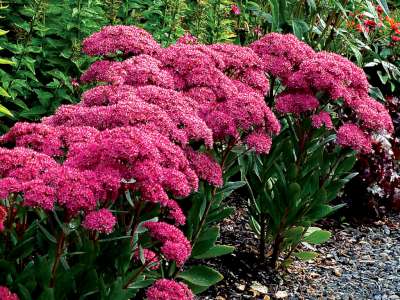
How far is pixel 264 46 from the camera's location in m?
3.93

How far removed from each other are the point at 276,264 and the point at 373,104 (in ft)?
3.98

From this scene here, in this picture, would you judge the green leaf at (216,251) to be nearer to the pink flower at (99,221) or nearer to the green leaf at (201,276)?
the green leaf at (201,276)

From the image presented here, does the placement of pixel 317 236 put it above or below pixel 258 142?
below

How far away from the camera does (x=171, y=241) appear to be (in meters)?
2.51

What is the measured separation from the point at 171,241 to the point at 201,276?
2.72ft

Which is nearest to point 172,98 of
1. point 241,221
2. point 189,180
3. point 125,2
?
point 189,180

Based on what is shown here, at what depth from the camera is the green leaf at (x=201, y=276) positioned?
3.25 metres

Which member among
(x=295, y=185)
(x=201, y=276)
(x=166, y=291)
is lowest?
(x=201, y=276)

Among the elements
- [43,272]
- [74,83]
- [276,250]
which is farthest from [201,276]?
[74,83]

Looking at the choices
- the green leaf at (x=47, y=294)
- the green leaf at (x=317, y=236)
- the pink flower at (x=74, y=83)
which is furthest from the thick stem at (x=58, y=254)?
the pink flower at (x=74, y=83)

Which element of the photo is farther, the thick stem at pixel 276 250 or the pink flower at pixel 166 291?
the thick stem at pixel 276 250

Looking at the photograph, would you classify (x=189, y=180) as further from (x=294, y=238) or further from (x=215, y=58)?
(x=294, y=238)

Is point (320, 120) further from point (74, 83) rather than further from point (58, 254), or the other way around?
point (74, 83)

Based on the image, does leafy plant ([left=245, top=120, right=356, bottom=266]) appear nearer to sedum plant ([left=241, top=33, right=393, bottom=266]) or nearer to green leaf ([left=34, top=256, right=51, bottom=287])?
sedum plant ([left=241, top=33, right=393, bottom=266])
